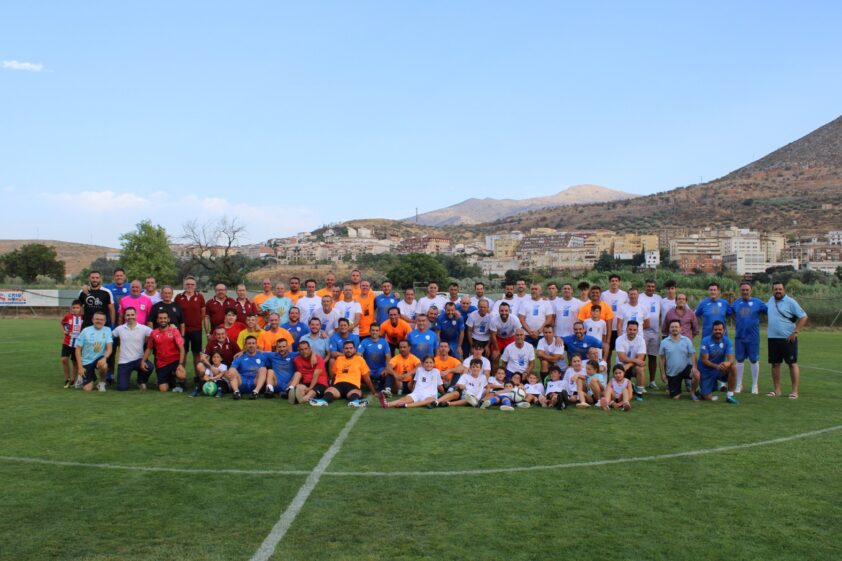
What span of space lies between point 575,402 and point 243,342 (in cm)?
537

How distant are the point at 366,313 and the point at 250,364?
2.40 meters

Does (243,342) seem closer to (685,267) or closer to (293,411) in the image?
(293,411)

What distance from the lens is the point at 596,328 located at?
11.1 m

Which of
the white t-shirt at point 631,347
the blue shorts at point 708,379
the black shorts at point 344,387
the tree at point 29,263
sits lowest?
the blue shorts at point 708,379

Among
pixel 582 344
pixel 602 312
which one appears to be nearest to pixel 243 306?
pixel 582 344

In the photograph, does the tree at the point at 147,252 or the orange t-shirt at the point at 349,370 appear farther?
the tree at the point at 147,252

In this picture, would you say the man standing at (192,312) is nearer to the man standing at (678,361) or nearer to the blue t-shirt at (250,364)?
the blue t-shirt at (250,364)

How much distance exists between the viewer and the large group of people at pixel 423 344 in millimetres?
10109

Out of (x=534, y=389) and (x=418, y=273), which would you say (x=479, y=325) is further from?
(x=418, y=273)

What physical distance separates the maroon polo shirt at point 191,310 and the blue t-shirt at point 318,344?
81.3 inches

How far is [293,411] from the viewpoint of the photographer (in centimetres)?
934

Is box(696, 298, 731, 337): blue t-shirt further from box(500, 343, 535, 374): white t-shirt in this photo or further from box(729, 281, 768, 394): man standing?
box(500, 343, 535, 374): white t-shirt

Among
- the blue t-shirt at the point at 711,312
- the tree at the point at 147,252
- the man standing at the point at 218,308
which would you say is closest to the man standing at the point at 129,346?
the man standing at the point at 218,308

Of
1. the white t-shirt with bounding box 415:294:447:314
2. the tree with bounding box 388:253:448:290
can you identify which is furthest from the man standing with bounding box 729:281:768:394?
the tree with bounding box 388:253:448:290
